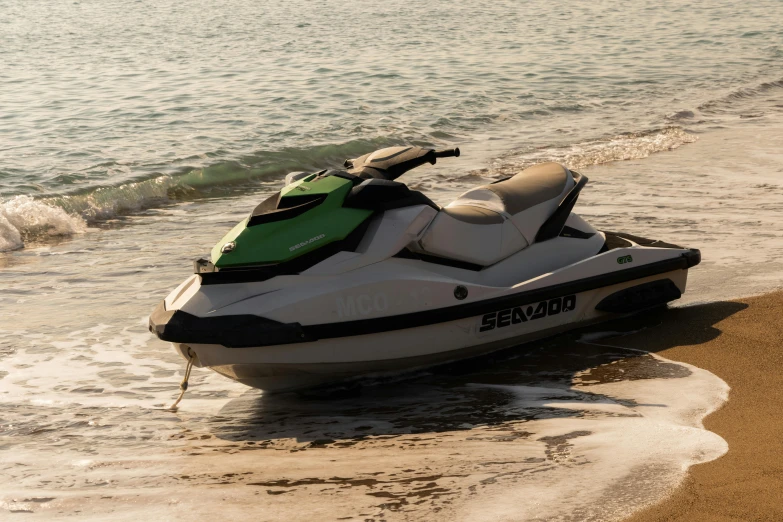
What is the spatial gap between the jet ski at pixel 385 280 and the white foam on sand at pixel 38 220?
396cm

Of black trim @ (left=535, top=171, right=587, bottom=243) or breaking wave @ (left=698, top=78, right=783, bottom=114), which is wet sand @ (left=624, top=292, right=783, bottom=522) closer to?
black trim @ (left=535, top=171, right=587, bottom=243)

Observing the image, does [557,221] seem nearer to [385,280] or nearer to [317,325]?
[385,280]

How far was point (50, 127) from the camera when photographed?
11828 millimetres

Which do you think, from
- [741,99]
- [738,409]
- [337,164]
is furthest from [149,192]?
[741,99]

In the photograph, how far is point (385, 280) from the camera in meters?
4.41

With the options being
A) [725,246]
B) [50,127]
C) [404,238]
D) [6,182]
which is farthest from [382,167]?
[50,127]

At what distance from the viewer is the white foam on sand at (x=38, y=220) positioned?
800cm

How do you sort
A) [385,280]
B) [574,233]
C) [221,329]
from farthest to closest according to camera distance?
1. [574,233]
2. [385,280]
3. [221,329]

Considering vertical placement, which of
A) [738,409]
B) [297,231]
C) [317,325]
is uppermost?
[297,231]

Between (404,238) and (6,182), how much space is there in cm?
627

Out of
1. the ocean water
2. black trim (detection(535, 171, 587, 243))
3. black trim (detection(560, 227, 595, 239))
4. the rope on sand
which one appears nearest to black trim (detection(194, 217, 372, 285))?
the rope on sand

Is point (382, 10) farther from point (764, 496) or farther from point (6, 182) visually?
point (764, 496)

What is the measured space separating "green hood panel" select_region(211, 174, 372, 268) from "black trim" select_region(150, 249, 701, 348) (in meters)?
0.29

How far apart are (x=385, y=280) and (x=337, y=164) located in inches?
259
